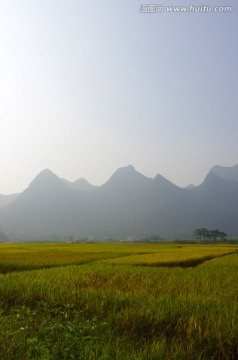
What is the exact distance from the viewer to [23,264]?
1465 centimetres

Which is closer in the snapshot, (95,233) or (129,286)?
(129,286)

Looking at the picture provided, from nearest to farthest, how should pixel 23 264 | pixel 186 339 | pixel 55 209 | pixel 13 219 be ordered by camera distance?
pixel 186 339
pixel 23 264
pixel 13 219
pixel 55 209

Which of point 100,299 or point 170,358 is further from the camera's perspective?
point 100,299

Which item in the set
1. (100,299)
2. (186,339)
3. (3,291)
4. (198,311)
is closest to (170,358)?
(186,339)

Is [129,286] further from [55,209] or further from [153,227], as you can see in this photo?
[55,209]

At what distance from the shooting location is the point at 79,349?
360 centimetres

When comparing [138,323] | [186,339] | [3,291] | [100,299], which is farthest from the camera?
[3,291]

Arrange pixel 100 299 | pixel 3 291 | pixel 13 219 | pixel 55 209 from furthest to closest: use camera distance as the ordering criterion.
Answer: pixel 55 209 < pixel 13 219 < pixel 3 291 < pixel 100 299

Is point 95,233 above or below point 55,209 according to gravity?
below

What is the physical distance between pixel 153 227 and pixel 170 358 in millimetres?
185548

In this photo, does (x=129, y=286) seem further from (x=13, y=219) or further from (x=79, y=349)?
(x=13, y=219)

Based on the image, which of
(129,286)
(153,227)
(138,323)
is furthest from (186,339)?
(153,227)

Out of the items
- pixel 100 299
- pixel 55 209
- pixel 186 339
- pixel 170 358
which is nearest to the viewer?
pixel 170 358

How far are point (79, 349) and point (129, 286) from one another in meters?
3.94
